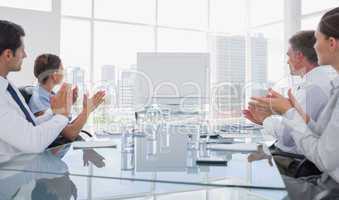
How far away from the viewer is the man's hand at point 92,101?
191cm

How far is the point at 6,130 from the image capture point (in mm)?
1334

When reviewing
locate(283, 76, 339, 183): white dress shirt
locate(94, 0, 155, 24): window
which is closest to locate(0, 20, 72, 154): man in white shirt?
locate(283, 76, 339, 183): white dress shirt

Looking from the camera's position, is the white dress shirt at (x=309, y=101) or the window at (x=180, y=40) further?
the window at (x=180, y=40)

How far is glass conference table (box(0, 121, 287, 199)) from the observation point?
936 millimetres

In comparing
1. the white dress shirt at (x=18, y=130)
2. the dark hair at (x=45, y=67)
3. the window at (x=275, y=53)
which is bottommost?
the white dress shirt at (x=18, y=130)

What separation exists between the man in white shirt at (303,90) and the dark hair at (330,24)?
0.27 m

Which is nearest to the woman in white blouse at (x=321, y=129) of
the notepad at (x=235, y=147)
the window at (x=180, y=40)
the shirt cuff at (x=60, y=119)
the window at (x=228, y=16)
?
the notepad at (x=235, y=147)

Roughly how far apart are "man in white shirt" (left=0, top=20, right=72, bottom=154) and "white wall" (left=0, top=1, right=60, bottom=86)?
3.68 meters

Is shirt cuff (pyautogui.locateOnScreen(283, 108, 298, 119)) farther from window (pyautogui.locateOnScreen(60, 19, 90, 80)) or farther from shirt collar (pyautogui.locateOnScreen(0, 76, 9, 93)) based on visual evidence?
window (pyautogui.locateOnScreen(60, 19, 90, 80))

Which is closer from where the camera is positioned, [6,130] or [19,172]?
[19,172]

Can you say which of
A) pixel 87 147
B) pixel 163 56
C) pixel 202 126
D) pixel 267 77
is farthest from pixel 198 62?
pixel 267 77

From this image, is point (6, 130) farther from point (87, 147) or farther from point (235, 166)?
point (235, 166)

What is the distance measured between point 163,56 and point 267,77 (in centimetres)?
515

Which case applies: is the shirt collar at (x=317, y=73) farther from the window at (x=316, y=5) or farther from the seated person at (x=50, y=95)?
the window at (x=316, y=5)
